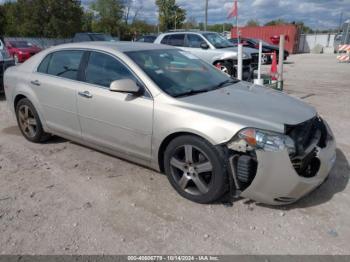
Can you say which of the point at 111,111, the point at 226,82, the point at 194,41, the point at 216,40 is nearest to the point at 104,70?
the point at 111,111

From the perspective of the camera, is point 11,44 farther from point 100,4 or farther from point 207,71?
point 100,4

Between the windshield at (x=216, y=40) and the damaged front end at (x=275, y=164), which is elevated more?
the windshield at (x=216, y=40)

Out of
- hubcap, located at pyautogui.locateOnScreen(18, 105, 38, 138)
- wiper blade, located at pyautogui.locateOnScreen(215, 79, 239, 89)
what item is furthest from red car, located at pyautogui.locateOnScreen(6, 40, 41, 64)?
wiper blade, located at pyautogui.locateOnScreen(215, 79, 239, 89)

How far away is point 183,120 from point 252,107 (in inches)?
28.9

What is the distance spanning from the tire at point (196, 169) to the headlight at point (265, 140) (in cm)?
28

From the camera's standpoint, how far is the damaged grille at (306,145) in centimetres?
292

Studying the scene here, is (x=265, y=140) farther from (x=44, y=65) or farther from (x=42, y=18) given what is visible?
(x=42, y=18)

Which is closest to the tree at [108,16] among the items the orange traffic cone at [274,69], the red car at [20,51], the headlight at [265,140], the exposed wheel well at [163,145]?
the red car at [20,51]

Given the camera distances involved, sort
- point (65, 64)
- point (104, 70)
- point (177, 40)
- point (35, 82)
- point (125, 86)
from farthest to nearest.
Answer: point (177, 40), point (35, 82), point (65, 64), point (104, 70), point (125, 86)

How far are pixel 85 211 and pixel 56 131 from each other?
5.83 ft

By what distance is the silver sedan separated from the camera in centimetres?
292

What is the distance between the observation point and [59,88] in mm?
4273

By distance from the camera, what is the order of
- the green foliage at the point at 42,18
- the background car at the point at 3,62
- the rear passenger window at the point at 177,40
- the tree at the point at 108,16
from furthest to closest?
the tree at the point at 108,16 → the green foliage at the point at 42,18 → the rear passenger window at the point at 177,40 → the background car at the point at 3,62

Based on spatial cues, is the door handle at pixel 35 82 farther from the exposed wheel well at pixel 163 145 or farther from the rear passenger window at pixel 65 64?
the exposed wheel well at pixel 163 145
